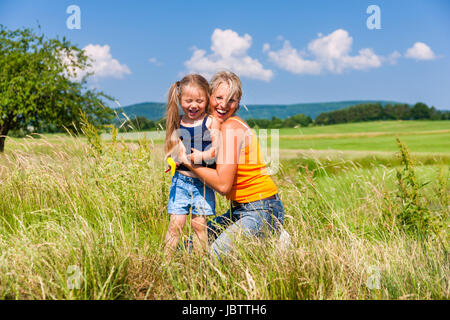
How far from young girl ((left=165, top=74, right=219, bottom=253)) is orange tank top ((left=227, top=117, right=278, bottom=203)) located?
0.25 metres

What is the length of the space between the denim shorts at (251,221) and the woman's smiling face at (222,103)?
2.65 ft

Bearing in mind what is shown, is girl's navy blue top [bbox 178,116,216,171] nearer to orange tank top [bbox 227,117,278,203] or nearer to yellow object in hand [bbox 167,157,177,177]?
yellow object in hand [bbox 167,157,177,177]

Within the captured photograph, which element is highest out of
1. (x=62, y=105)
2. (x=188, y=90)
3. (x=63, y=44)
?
(x=63, y=44)

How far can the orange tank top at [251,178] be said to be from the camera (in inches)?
125

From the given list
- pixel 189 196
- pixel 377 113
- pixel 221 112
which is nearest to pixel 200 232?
pixel 189 196

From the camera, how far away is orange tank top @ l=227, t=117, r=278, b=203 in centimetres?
317

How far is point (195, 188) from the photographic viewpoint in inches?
130

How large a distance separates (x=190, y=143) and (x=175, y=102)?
401mm

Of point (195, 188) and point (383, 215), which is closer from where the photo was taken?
point (195, 188)

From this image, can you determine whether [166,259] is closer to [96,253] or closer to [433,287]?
[96,253]

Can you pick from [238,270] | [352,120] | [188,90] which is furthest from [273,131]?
[352,120]
